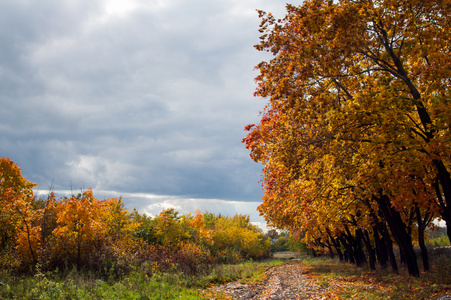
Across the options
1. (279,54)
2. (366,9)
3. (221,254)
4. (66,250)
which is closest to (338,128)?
(279,54)

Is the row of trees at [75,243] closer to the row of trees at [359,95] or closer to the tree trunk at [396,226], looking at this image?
the row of trees at [359,95]

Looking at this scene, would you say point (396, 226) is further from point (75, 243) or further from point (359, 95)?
point (75, 243)

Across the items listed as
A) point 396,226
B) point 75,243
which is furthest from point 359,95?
point 75,243

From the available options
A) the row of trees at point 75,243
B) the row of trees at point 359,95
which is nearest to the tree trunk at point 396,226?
the row of trees at point 359,95

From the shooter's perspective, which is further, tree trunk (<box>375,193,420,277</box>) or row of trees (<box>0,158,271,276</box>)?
row of trees (<box>0,158,271,276</box>)

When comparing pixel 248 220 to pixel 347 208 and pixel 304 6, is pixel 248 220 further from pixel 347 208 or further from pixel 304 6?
pixel 304 6

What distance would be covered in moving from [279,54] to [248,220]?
273 feet

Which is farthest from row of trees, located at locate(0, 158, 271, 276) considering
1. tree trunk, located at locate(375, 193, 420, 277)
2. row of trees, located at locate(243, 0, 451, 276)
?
tree trunk, located at locate(375, 193, 420, 277)

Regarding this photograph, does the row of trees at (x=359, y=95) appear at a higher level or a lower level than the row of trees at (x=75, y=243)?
higher

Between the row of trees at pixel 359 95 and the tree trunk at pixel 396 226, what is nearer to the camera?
the row of trees at pixel 359 95

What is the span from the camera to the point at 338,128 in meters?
10.3

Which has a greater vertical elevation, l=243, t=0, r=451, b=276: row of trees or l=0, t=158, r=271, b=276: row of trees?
l=243, t=0, r=451, b=276: row of trees

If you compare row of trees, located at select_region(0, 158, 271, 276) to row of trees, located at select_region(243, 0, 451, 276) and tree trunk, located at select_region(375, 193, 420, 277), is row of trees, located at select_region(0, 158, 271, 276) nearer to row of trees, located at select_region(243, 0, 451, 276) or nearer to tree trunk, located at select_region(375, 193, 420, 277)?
row of trees, located at select_region(243, 0, 451, 276)

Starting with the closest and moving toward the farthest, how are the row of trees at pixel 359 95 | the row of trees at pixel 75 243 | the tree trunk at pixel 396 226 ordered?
the row of trees at pixel 359 95 < the tree trunk at pixel 396 226 < the row of trees at pixel 75 243
